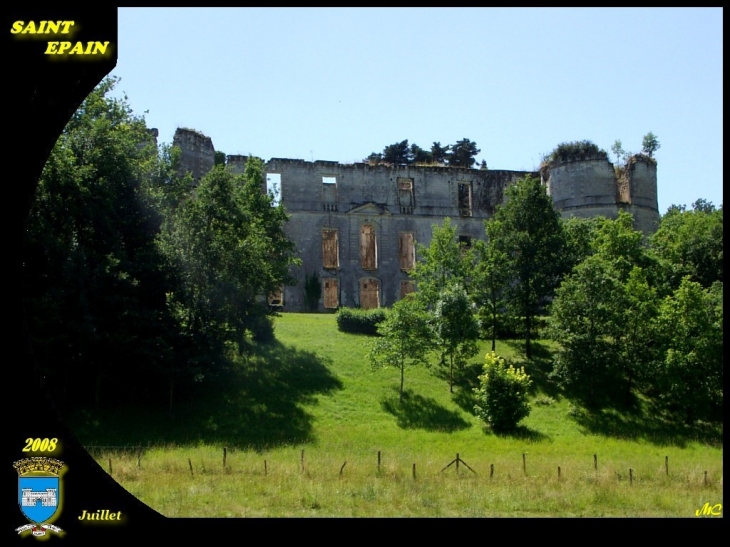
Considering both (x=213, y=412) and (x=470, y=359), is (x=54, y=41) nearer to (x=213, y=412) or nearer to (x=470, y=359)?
(x=213, y=412)

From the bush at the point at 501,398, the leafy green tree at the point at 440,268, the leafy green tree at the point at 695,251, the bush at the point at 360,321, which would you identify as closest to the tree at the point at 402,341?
the leafy green tree at the point at 440,268

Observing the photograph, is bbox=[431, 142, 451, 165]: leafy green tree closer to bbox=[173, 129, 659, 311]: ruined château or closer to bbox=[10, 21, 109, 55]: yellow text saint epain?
bbox=[173, 129, 659, 311]: ruined château

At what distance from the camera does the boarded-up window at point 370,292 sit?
48.4 meters

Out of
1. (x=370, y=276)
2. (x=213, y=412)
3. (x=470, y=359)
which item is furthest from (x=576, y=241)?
(x=213, y=412)

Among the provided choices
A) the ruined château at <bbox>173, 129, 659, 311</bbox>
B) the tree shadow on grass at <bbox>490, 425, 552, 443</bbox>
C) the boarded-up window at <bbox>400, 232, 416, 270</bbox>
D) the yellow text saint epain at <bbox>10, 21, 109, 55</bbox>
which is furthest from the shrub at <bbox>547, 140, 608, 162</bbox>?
the yellow text saint epain at <bbox>10, 21, 109, 55</bbox>

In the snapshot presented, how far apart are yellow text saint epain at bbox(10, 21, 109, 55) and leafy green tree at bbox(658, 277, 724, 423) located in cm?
2466

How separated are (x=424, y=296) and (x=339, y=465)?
15.7 m

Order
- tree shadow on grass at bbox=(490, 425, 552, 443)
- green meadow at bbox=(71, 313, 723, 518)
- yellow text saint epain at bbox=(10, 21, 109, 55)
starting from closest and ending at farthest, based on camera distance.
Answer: yellow text saint epain at bbox=(10, 21, 109, 55), green meadow at bbox=(71, 313, 723, 518), tree shadow on grass at bbox=(490, 425, 552, 443)

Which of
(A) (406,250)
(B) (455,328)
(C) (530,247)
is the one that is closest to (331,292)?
(A) (406,250)

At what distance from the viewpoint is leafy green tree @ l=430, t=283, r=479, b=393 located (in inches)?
1162

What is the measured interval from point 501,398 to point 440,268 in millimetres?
10126

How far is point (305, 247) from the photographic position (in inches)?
1880

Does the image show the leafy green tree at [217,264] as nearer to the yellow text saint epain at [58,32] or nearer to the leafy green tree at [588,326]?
the leafy green tree at [588,326]

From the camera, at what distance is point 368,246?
50.9 metres
